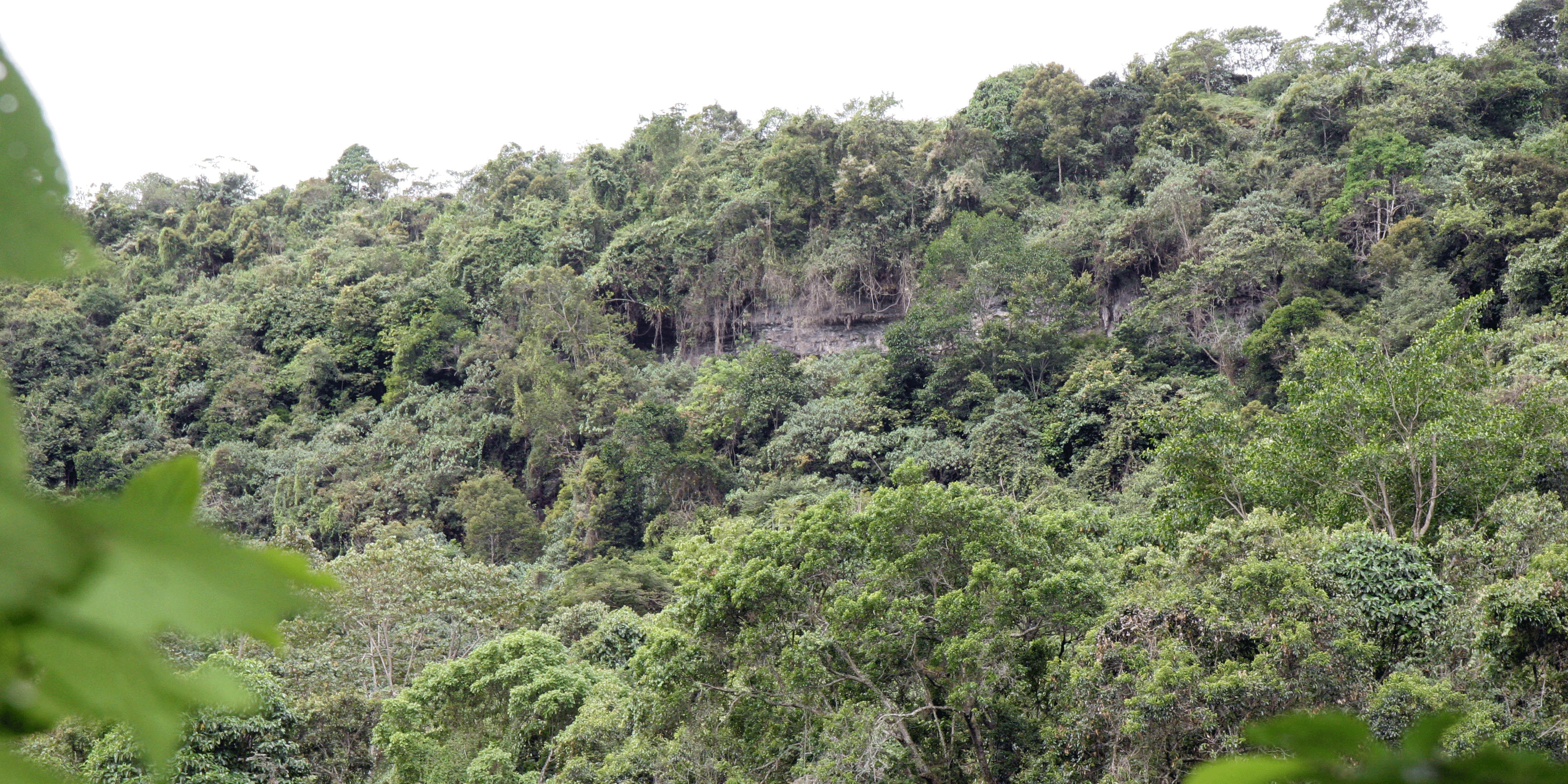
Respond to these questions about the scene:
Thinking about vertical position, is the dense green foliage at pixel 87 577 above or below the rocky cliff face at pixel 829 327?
above

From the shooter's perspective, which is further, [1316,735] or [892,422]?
[892,422]

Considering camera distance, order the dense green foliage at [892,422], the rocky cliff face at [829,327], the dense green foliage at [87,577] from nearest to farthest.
Result: the dense green foliage at [87,577] → the dense green foliage at [892,422] → the rocky cliff face at [829,327]

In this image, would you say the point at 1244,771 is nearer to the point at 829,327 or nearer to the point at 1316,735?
the point at 1316,735

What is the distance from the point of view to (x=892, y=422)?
1631cm

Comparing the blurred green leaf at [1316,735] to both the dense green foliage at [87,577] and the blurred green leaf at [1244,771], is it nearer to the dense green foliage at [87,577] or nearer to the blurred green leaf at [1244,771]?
the blurred green leaf at [1244,771]

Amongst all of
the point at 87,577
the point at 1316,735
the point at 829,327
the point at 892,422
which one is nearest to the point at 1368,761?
the point at 1316,735

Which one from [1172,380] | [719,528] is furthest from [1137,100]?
[719,528]

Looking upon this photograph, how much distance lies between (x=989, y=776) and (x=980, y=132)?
17.4 m

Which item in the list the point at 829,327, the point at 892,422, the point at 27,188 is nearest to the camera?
the point at 27,188

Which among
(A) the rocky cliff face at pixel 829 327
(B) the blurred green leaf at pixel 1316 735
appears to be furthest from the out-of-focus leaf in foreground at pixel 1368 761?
(A) the rocky cliff face at pixel 829 327

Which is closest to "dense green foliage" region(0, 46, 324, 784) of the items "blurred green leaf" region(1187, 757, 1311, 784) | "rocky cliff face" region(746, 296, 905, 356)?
"blurred green leaf" region(1187, 757, 1311, 784)

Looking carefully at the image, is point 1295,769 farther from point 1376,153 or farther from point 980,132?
point 980,132

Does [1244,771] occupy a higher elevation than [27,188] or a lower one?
lower

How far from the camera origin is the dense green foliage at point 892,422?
6.23 m
